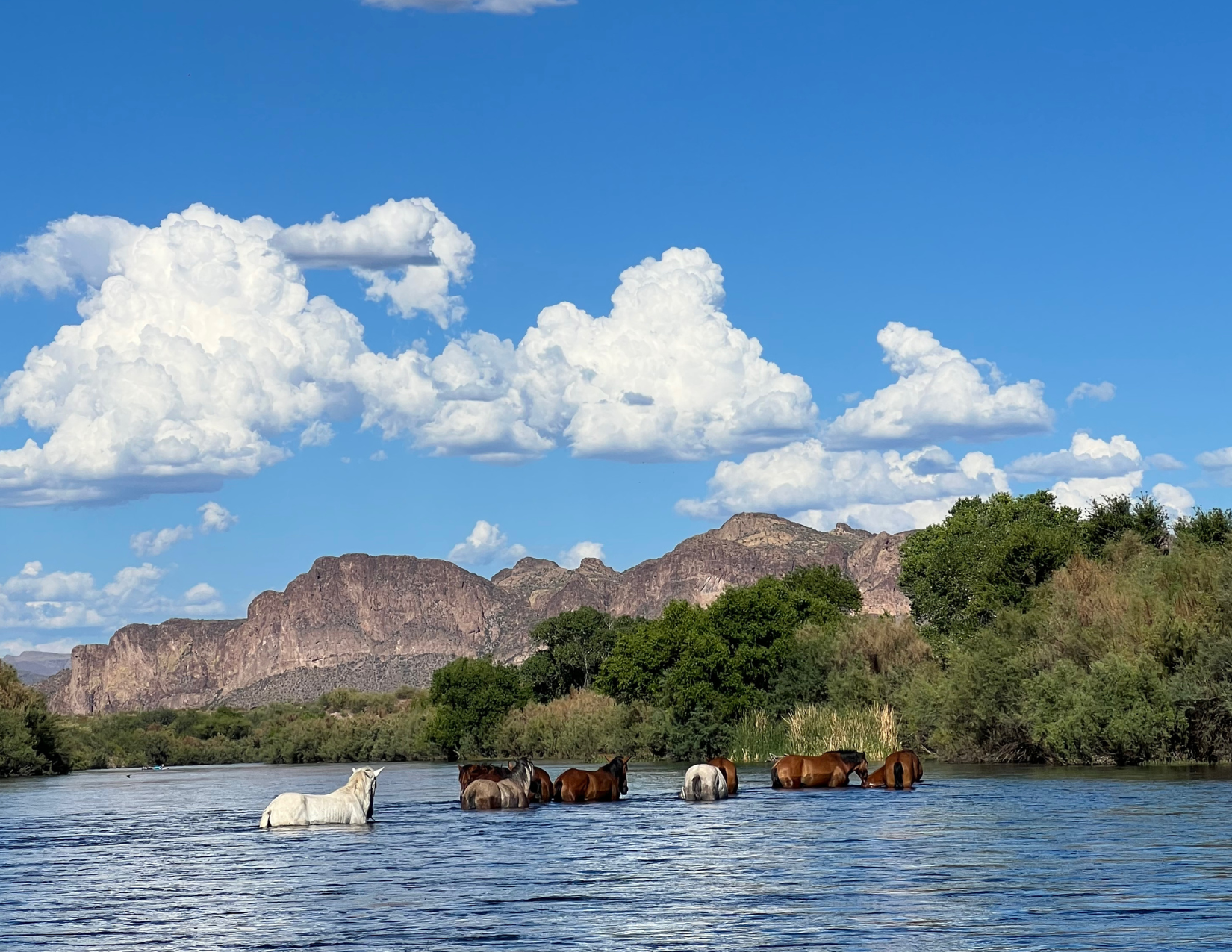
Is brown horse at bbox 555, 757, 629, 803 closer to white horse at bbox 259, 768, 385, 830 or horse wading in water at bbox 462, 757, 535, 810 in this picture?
horse wading in water at bbox 462, 757, 535, 810

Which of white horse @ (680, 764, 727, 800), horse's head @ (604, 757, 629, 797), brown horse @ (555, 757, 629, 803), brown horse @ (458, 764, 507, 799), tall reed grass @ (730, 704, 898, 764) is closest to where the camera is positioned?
white horse @ (680, 764, 727, 800)

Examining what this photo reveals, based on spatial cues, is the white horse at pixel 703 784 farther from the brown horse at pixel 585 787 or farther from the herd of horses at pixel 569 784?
the brown horse at pixel 585 787

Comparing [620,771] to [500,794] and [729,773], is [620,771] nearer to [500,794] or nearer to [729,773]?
[729,773]

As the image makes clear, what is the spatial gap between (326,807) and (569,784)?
9.47 m

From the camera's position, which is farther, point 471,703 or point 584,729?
point 471,703

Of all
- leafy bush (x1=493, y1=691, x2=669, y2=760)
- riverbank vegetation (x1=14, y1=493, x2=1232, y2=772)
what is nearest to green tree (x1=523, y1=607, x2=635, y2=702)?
riverbank vegetation (x1=14, y1=493, x2=1232, y2=772)

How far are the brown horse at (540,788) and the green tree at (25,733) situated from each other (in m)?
57.3

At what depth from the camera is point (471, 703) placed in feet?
346

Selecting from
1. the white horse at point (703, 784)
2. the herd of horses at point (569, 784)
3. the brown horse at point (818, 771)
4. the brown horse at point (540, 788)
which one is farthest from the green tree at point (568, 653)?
the white horse at point (703, 784)

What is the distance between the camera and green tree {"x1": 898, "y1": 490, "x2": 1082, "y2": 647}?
74188 mm

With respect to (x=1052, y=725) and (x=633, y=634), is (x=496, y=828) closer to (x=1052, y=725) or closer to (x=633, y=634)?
(x=1052, y=725)

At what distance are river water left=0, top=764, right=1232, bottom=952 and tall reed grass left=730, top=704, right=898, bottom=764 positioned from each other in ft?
75.1

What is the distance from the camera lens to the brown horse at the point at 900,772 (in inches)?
1629

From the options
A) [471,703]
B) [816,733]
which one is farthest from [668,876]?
[471,703]
